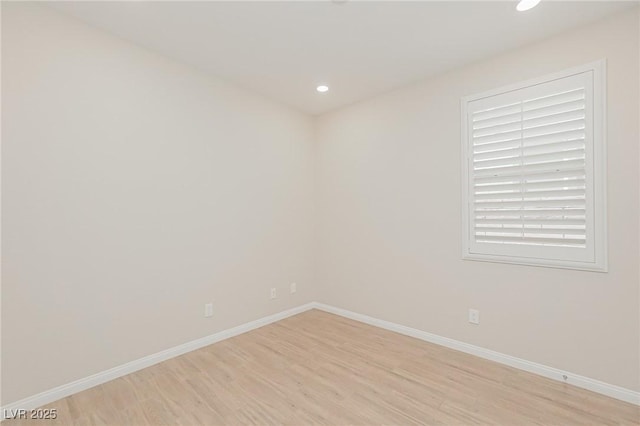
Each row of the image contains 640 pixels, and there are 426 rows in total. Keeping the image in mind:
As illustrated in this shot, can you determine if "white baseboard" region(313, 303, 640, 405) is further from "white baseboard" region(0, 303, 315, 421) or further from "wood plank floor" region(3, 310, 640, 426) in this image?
"white baseboard" region(0, 303, 315, 421)

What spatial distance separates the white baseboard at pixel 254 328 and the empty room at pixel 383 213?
0.02 m

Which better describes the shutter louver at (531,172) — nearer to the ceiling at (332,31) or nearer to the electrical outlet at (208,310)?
the ceiling at (332,31)

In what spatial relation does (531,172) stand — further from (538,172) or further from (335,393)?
(335,393)

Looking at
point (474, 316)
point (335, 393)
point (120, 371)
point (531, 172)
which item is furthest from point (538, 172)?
point (120, 371)

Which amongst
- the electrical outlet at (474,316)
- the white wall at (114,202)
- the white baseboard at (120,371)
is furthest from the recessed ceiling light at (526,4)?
the white baseboard at (120,371)

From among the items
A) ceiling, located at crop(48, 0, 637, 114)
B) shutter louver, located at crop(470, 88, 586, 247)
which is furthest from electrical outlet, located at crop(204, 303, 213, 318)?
shutter louver, located at crop(470, 88, 586, 247)

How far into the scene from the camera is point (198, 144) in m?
2.82

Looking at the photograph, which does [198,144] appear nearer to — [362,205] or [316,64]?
[316,64]

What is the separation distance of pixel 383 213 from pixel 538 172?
57.9 inches

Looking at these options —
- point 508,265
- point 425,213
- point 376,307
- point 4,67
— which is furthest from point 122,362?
point 508,265

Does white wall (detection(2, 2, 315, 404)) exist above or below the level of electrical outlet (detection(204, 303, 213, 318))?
above

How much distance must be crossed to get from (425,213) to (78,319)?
9.99 feet

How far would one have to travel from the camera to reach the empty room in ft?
6.34


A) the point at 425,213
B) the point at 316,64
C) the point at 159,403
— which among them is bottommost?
the point at 159,403
